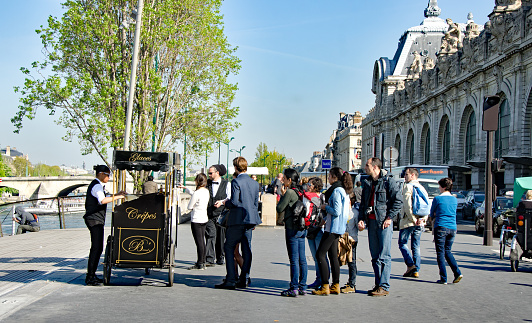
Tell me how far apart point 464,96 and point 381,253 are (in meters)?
50.6

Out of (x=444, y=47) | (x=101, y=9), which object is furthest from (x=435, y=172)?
(x=444, y=47)

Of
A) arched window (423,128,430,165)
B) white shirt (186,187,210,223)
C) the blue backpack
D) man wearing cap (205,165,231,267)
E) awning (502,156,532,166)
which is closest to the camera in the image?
the blue backpack

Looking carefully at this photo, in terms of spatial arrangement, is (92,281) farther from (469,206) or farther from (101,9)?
(469,206)

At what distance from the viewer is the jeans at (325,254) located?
8.99m

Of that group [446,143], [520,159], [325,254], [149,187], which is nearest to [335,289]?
[325,254]

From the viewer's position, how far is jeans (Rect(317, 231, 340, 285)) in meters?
8.99

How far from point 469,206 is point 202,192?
27.0 metres

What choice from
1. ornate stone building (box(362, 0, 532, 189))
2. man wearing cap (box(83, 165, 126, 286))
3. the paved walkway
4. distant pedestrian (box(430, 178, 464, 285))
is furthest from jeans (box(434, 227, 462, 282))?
ornate stone building (box(362, 0, 532, 189))

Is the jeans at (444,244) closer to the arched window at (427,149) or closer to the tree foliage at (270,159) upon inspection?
the arched window at (427,149)

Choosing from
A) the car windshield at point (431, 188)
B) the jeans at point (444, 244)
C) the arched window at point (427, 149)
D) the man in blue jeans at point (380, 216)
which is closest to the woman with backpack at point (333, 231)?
the man in blue jeans at point (380, 216)

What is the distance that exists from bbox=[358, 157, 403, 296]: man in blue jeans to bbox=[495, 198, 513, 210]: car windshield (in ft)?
55.1

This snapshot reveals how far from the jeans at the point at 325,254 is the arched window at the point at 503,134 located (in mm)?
39785

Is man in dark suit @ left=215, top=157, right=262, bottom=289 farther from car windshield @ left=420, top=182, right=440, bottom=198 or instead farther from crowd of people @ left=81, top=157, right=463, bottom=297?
car windshield @ left=420, top=182, right=440, bottom=198

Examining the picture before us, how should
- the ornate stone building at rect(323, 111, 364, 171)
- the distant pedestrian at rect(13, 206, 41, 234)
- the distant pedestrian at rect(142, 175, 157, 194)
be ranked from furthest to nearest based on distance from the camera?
the ornate stone building at rect(323, 111, 364, 171) < the distant pedestrian at rect(13, 206, 41, 234) < the distant pedestrian at rect(142, 175, 157, 194)
